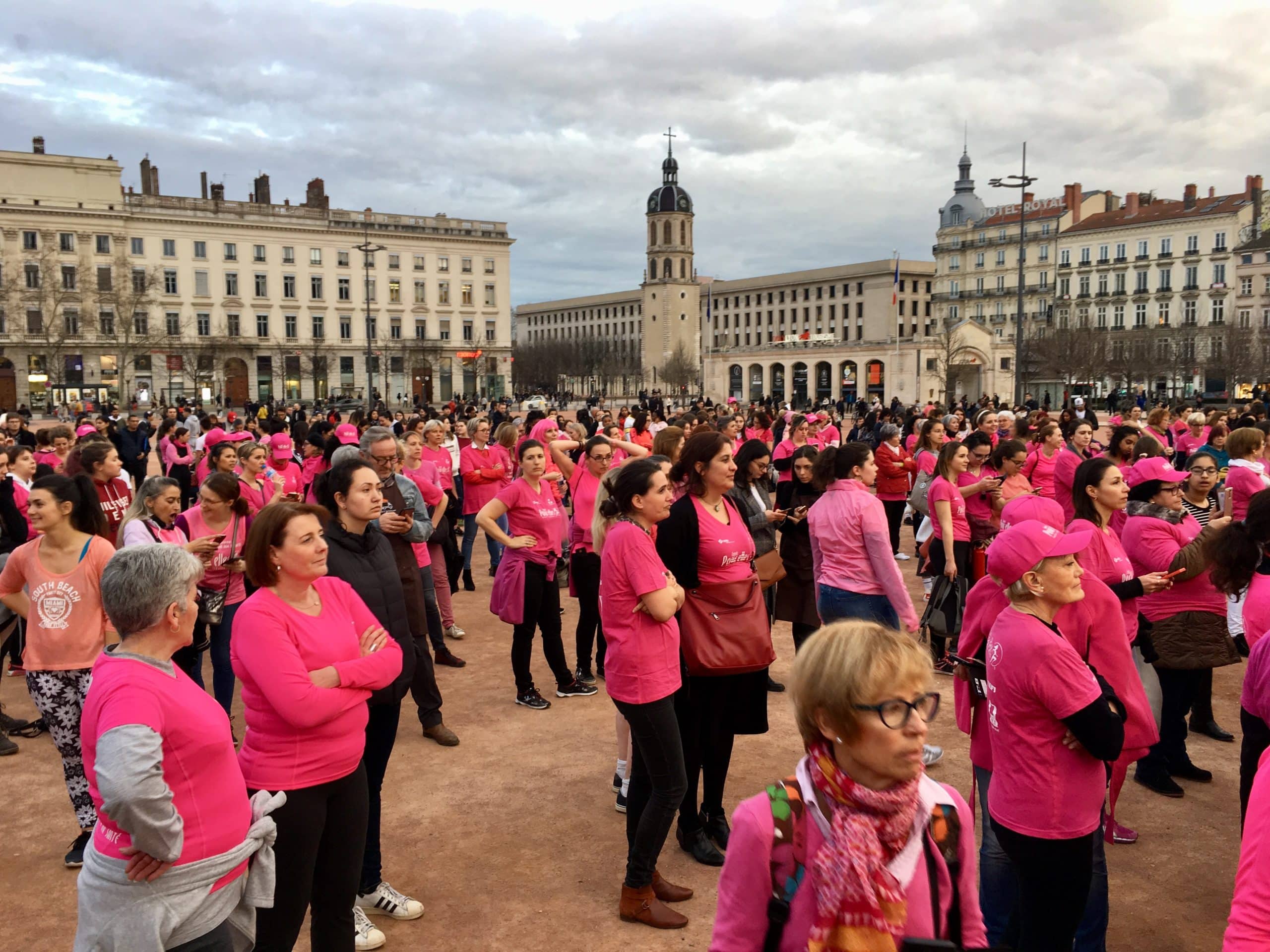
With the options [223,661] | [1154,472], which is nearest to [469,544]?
[223,661]

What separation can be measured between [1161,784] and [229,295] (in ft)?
267

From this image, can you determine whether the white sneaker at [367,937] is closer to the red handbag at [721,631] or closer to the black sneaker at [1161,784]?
the red handbag at [721,631]

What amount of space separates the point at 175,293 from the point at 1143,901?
268 ft

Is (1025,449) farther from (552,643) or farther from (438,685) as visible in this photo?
(438,685)

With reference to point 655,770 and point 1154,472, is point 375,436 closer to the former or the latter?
point 655,770

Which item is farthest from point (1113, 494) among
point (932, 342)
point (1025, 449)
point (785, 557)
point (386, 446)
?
point (932, 342)

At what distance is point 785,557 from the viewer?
6660 millimetres

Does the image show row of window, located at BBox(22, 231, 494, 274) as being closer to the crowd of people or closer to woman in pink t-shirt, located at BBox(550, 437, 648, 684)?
woman in pink t-shirt, located at BBox(550, 437, 648, 684)

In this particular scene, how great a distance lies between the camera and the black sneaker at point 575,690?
23.8ft

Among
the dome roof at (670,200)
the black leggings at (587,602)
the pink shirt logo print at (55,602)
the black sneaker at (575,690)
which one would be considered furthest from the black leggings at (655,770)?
the dome roof at (670,200)

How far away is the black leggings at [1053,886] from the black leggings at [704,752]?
170 centimetres

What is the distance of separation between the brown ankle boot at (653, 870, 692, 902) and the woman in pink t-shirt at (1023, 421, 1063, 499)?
6439mm

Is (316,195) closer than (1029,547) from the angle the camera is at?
No

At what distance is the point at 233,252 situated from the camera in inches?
2982
